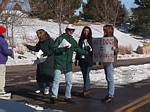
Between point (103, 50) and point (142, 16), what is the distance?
5849 centimetres

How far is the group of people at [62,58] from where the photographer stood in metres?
11.7

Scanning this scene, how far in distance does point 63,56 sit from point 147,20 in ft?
193

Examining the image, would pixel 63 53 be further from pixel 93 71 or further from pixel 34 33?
pixel 34 33

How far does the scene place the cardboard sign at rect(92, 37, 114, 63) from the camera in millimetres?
12273

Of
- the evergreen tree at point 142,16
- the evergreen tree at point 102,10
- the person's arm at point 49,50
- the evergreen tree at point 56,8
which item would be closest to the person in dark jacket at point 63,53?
the person's arm at point 49,50

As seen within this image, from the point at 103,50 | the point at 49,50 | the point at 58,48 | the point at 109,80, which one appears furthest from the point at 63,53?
the point at 109,80

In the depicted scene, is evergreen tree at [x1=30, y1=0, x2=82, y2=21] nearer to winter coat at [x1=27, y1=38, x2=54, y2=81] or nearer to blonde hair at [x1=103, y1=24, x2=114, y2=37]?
winter coat at [x1=27, y1=38, x2=54, y2=81]

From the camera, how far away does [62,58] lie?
11.7m

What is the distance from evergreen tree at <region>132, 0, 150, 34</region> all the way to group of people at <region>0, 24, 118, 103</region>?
56.5m

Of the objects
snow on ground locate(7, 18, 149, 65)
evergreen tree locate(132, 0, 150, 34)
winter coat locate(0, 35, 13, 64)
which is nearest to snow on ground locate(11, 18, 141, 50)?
snow on ground locate(7, 18, 149, 65)

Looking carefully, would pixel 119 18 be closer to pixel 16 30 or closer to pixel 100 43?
pixel 16 30

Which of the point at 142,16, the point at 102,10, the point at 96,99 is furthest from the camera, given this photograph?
the point at 142,16

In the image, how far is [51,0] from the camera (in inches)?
2048

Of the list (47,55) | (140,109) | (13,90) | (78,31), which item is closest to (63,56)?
(47,55)
